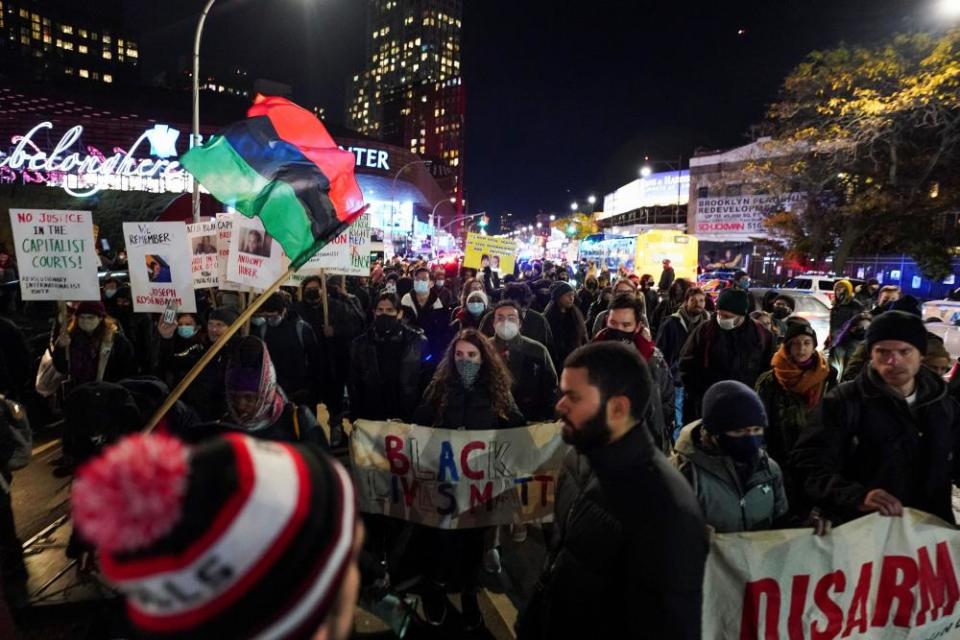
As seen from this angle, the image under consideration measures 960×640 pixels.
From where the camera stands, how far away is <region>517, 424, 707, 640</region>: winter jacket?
178 centimetres

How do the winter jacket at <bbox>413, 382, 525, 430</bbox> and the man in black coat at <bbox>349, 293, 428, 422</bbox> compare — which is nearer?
the winter jacket at <bbox>413, 382, 525, 430</bbox>

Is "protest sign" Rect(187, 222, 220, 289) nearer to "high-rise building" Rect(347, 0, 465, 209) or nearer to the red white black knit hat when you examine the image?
the red white black knit hat

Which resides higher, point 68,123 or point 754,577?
point 68,123

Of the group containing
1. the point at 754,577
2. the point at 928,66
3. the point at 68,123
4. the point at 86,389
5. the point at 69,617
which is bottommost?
the point at 69,617

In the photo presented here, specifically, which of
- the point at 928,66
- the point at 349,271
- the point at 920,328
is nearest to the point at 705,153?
the point at 928,66

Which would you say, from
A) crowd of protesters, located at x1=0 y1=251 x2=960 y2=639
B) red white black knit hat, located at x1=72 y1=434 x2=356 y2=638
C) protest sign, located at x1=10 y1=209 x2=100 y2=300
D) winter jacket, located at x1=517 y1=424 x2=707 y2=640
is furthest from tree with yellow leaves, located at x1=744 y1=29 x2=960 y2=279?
red white black knit hat, located at x1=72 y1=434 x2=356 y2=638

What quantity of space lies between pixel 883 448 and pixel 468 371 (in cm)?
247

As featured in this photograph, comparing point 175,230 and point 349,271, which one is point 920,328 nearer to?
point 175,230

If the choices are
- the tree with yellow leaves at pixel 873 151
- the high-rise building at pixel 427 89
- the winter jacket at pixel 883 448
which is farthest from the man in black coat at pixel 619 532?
the high-rise building at pixel 427 89

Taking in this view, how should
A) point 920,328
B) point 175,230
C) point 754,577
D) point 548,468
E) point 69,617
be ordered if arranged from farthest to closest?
point 175,230
point 548,468
point 69,617
point 920,328
point 754,577

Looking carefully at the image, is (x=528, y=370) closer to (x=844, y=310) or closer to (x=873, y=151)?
(x=844, y=310)

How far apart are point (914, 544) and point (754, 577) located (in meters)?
0.91

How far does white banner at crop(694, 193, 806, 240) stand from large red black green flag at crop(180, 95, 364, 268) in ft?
94.3

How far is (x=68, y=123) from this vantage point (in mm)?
35062
